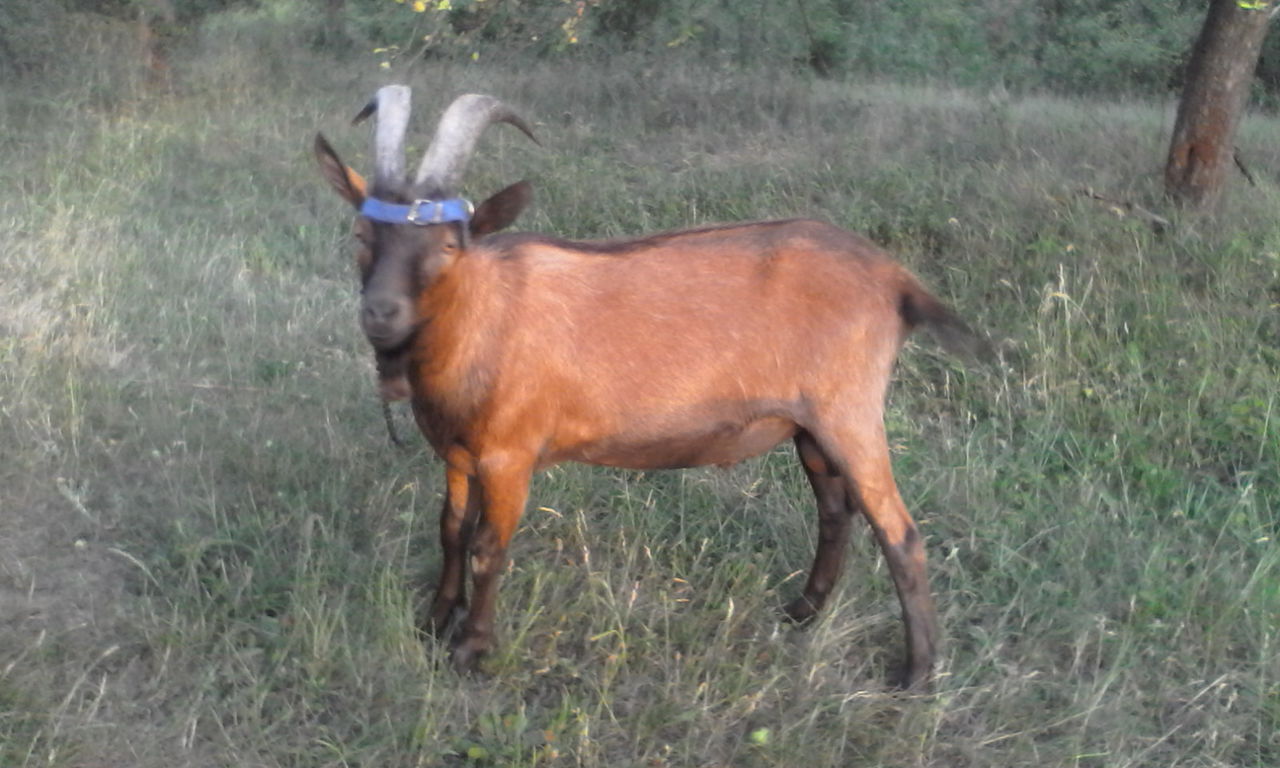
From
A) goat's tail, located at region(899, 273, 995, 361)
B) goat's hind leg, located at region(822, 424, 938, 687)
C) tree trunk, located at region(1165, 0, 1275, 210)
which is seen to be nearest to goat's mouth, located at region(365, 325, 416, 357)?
goat's hind leg, located at region(822, 424, 938, 687)

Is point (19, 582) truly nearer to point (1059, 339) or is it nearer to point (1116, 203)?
point (1059, 339)

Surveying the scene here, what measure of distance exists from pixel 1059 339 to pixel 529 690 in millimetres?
3470

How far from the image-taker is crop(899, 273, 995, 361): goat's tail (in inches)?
163

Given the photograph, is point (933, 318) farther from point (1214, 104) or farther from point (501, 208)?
point (1214, 104)

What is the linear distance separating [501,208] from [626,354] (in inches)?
24.1

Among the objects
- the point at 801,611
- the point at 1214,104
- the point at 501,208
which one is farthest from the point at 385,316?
the point at 1214,104

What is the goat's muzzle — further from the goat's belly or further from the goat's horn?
the goat's belly

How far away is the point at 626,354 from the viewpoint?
394cm

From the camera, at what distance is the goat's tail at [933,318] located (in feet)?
13.5

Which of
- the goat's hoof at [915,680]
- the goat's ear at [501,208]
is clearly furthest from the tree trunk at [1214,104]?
the goat's ear at [501,208]

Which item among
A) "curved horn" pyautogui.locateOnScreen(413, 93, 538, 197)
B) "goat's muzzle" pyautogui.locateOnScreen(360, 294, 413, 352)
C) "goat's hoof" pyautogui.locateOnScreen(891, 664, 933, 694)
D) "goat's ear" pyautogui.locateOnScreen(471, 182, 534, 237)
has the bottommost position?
"goat's hoof" pyautogui.locateOnScreen(891, 664, 933, 694)

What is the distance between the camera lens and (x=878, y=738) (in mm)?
3826

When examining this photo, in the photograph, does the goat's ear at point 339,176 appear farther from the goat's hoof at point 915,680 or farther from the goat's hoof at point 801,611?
the goat's hoof at point 915,680

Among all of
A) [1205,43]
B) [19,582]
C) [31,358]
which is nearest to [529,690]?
[19,582]
